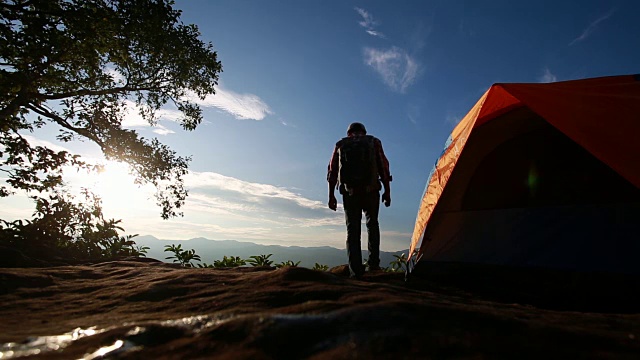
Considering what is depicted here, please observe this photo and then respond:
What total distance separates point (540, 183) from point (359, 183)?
2441 millimetres

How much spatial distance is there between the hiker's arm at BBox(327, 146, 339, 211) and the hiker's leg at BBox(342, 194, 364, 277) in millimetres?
458

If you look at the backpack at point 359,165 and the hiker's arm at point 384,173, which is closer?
the backpack at point 359,165

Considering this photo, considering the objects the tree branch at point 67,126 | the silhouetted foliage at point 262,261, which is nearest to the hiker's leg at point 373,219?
the silhouetted foliage at point 262,261

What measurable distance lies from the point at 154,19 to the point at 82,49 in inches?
72.2

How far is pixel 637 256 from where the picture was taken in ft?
11.8

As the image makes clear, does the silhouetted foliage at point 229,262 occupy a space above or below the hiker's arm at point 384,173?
below

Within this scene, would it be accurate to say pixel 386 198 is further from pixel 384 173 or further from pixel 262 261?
pixel 262 261

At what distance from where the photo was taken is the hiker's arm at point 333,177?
17.0ft

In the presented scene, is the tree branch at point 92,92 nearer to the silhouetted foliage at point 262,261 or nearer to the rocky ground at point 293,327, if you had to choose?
the silhouetted foliage at point 262,261

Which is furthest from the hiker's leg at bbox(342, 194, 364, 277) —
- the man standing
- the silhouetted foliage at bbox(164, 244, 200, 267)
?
the silhouetted foliage at bbox(164, 244, 200, 267)

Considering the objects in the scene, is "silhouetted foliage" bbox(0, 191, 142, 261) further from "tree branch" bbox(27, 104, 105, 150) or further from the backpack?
the backpack

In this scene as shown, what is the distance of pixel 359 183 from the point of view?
15.1 feet

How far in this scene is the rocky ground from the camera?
1273mm

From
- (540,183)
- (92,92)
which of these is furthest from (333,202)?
(92,92)
